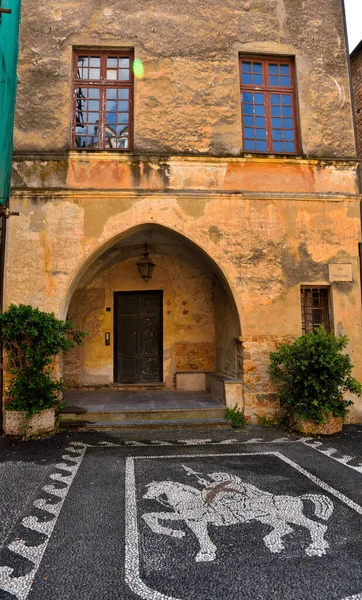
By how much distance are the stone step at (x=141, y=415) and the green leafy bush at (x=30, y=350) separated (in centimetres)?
63

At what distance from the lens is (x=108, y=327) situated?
952 cm

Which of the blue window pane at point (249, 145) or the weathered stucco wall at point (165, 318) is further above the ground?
the blue window pane at point (249, 145)

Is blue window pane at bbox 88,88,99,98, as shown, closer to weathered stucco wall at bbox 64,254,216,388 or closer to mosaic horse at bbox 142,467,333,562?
weathered stucco wall at bbox 64,254,216,388

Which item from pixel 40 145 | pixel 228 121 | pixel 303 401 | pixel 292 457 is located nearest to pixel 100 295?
pixel 40 145

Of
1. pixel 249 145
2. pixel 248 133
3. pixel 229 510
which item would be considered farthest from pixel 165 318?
pixel 229 510

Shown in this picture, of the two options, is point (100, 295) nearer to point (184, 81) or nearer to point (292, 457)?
point (184, 81)

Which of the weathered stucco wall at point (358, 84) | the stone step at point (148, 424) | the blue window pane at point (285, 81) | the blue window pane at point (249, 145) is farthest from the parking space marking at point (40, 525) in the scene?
the weathered stucco wall at point (358, 84)

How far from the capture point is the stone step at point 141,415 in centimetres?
666

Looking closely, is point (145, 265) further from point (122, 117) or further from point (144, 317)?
point (122, 117)

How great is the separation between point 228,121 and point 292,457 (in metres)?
5.94

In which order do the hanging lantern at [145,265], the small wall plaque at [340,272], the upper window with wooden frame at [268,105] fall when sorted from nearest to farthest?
the small wall plaque at [340,272] → the upper window with wooden frame at [268,105] → the hanging lantern at [145,265]

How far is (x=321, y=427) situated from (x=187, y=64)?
22.9ft

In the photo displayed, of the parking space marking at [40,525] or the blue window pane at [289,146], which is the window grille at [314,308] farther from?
the parking space marking at [40,525]

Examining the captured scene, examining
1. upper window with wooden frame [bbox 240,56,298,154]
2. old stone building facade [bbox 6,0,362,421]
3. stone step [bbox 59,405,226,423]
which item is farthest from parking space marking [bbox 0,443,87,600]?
upper window with wooden frame [bbox 240,56,298,154]
